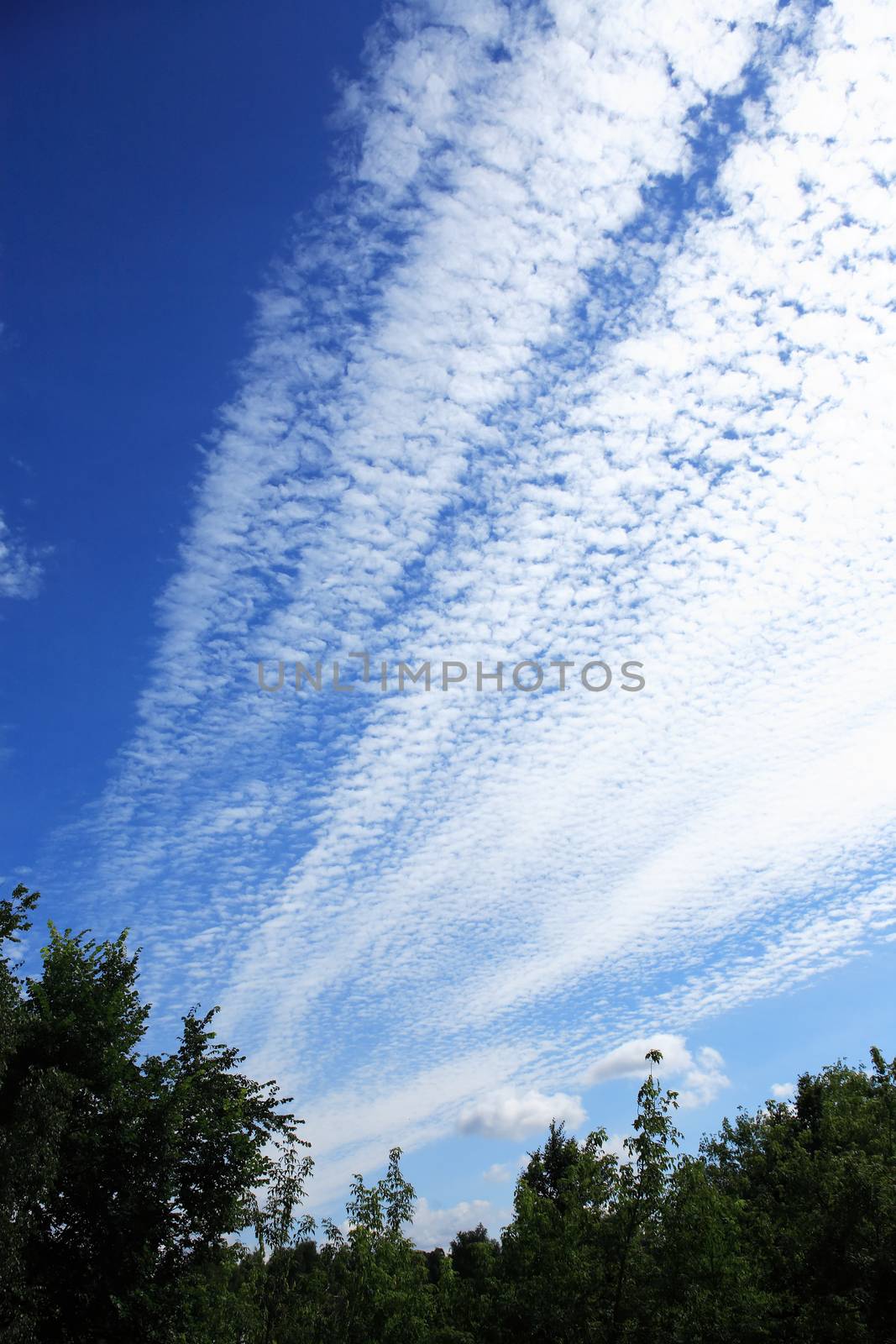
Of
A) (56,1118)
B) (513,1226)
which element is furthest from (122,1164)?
(513,1226)

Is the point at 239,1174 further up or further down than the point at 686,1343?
further up

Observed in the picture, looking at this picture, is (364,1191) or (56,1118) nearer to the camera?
(56,1118)

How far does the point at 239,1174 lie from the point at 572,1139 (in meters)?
8.67

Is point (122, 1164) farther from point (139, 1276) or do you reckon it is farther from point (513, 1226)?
point (513, 1226)

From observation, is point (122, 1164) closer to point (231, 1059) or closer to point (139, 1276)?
point (139, 1276)

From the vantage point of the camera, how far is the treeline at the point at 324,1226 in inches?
682

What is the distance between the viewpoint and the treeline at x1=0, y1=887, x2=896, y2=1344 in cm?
1731

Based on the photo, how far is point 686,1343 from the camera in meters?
15.9

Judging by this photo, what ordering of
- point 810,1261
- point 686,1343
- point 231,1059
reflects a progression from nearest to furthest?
point 686,1343
point 810,1261
point 231,1059

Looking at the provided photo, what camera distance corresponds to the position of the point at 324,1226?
2502cm

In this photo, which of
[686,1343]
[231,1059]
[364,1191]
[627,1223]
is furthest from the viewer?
[231,1059]

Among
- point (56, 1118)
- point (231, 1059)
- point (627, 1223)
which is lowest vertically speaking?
point (627, 1223)

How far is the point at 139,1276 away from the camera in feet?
69.8

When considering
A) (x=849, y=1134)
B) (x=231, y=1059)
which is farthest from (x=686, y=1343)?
(x=231, y=1059)
